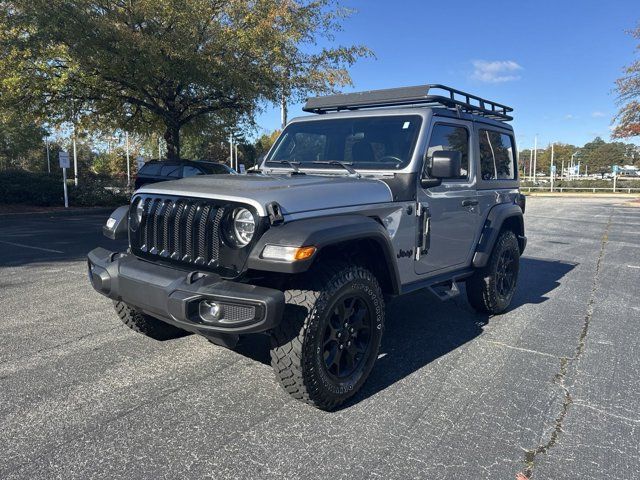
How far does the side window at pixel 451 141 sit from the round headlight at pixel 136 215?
2224 millimetres

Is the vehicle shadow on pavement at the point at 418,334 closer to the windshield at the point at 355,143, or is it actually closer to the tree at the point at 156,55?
the windshield at the point at 355,143

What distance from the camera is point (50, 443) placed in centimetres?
262

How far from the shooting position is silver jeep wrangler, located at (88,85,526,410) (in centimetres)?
280

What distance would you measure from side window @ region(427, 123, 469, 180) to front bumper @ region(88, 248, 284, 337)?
80.1 inches

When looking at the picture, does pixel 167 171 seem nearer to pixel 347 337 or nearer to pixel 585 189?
pixel 347 337

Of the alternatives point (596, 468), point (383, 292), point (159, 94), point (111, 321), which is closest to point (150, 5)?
point (159, 94)

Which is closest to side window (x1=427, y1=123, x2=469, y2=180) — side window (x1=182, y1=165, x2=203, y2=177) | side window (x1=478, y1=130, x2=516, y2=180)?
side window (x1=478, y1=130, x2=516, y2=180)

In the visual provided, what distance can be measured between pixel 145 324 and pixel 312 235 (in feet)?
6.62

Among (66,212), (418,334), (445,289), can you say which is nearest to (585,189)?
(66,212)

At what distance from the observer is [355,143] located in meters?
4.18

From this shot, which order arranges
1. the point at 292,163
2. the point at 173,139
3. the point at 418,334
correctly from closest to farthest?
the point at 292,163 < the point at 418,334 < the point at 173,139

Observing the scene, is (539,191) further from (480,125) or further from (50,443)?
(50,443)

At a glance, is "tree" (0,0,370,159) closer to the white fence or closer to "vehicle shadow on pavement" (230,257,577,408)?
"vehicle shadow on pavement" (230,257,577,408)

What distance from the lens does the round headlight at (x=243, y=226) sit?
113 inches
